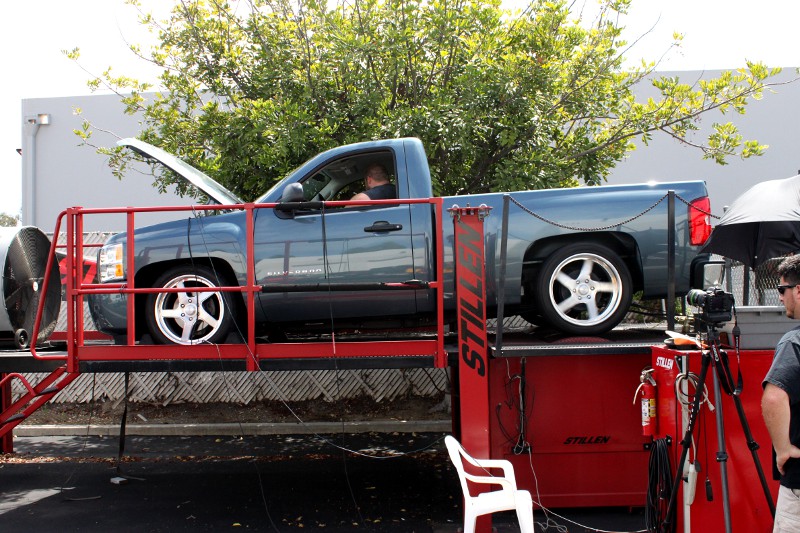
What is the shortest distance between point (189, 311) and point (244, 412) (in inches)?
184

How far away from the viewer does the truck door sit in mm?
5637

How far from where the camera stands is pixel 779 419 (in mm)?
3172

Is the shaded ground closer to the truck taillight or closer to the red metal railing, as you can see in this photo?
the red metal railing

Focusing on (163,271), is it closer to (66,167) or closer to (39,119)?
(66,167)

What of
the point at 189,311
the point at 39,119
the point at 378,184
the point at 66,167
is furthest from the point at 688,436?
the point at 39,119

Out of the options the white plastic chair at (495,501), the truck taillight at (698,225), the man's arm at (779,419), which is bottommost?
the white plastic chair at (495,501)

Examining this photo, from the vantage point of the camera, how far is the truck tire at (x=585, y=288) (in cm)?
561

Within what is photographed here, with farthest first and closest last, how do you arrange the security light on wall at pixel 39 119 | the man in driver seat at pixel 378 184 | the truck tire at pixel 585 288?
the security light on wall at pixel 39 119 → the man in driver seat at pixel 378 184 → the truck tire at pixel 585 288

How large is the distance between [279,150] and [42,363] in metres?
3.18

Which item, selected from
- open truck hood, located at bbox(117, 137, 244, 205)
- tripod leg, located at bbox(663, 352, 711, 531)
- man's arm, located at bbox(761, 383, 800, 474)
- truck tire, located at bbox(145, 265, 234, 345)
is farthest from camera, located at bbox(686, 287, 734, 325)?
open truck hood, located at bbox(117, 137, 244, 205)

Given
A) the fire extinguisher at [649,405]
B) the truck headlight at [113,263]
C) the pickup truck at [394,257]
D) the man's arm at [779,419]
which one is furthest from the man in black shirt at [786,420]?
the truck headlight at [113,263]

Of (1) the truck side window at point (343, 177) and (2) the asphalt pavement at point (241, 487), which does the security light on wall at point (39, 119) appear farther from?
(1) the truck side window at point (343, 177)

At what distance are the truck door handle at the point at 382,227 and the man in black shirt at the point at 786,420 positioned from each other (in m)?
3.07

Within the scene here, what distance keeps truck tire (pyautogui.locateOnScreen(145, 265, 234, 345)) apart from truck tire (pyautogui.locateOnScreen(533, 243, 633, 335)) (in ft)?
8.41
